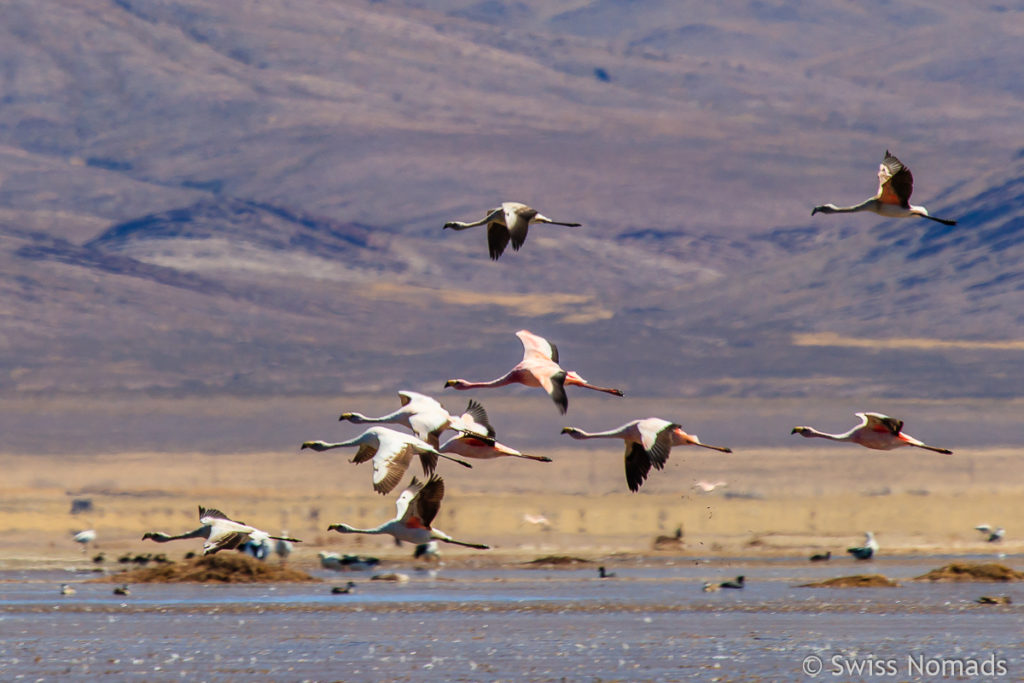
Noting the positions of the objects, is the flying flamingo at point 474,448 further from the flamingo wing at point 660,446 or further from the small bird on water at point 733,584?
the small bird on water at point 733,584

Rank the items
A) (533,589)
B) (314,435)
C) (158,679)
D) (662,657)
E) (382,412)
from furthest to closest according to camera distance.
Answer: (382,412) → (314,435) → (533,589) → (662,657) → (158,679)

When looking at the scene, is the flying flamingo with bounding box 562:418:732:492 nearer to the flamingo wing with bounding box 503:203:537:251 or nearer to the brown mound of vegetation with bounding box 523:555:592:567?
the flamingo wing with bounding box 503:203:537:251

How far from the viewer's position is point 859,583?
96.6 metres

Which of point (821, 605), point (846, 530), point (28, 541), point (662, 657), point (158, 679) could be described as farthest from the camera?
point (846, 530)

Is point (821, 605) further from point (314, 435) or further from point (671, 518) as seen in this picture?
point (314, 435)

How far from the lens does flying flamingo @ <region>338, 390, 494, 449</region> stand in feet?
171

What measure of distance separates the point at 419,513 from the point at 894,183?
12.8 metres

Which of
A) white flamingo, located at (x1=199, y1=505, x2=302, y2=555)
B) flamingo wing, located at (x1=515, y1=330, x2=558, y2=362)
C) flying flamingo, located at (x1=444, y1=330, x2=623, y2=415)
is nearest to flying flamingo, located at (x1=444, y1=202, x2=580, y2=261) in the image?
flying flamingo, located at (x1=444, y1=330, x2=623, y2=415)

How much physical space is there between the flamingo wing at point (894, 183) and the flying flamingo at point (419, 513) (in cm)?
1174

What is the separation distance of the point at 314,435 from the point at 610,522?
28191 millimetres

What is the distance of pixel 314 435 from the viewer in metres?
186

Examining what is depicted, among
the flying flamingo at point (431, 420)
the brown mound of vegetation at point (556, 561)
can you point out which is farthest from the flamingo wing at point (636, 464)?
the brown mound of vegetation at point (556, 561)

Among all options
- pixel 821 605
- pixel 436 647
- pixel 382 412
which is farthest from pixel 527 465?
pixel 436 647

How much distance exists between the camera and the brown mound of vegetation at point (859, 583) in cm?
9600
